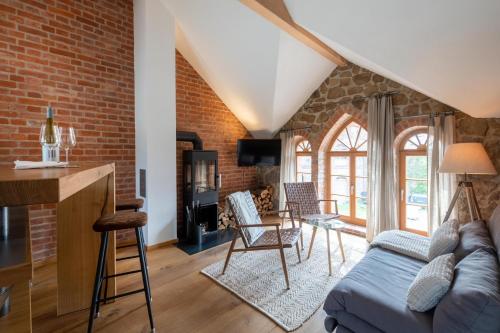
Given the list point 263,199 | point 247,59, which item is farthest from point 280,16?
point 263,199

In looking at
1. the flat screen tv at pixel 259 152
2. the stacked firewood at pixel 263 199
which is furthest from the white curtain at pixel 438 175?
the stacked firewood at pixel 263 199

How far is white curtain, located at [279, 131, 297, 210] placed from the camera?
15.9ft

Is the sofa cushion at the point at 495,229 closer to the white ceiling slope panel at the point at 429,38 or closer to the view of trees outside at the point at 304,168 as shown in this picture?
the white ceiling slope panel at the point at 429,38

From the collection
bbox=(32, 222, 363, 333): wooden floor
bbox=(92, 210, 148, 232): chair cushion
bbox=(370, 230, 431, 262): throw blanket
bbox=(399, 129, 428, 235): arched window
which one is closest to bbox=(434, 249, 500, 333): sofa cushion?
bbox=(370, 230, 431, 262): throw blanket

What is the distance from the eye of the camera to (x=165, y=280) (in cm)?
256

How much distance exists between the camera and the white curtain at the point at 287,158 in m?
4.84

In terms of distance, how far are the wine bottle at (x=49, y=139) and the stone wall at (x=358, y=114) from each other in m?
3.81

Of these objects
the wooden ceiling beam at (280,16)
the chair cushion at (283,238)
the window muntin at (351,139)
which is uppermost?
the wooden ceiling beam at (280,16)

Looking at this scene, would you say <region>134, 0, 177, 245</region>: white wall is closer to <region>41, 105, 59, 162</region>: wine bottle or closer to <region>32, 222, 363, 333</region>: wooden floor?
<region>32, 222, 363, 333</region>: wooden floor

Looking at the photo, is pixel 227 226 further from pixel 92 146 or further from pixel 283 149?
pixel 92 146

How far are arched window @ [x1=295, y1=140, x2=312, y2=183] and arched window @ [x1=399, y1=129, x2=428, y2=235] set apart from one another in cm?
164

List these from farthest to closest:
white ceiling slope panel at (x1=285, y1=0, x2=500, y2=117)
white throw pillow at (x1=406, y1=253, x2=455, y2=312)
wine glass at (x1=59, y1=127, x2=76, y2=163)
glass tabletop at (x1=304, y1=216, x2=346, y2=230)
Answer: glass tabletop at (x1=304, y1=216, x2=346, y2=230) < white ceiling slope panel at (x1=285, y1=0, x2=500, y2=117) < wine glass at (x1=59, y1=127, x2=76, y2=163) < white throw pillow at (x1=406, y1=253, x2=455, y2=312)

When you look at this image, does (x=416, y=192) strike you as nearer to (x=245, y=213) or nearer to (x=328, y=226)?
Result: (x=328, y=226)

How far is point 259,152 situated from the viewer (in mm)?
4855
